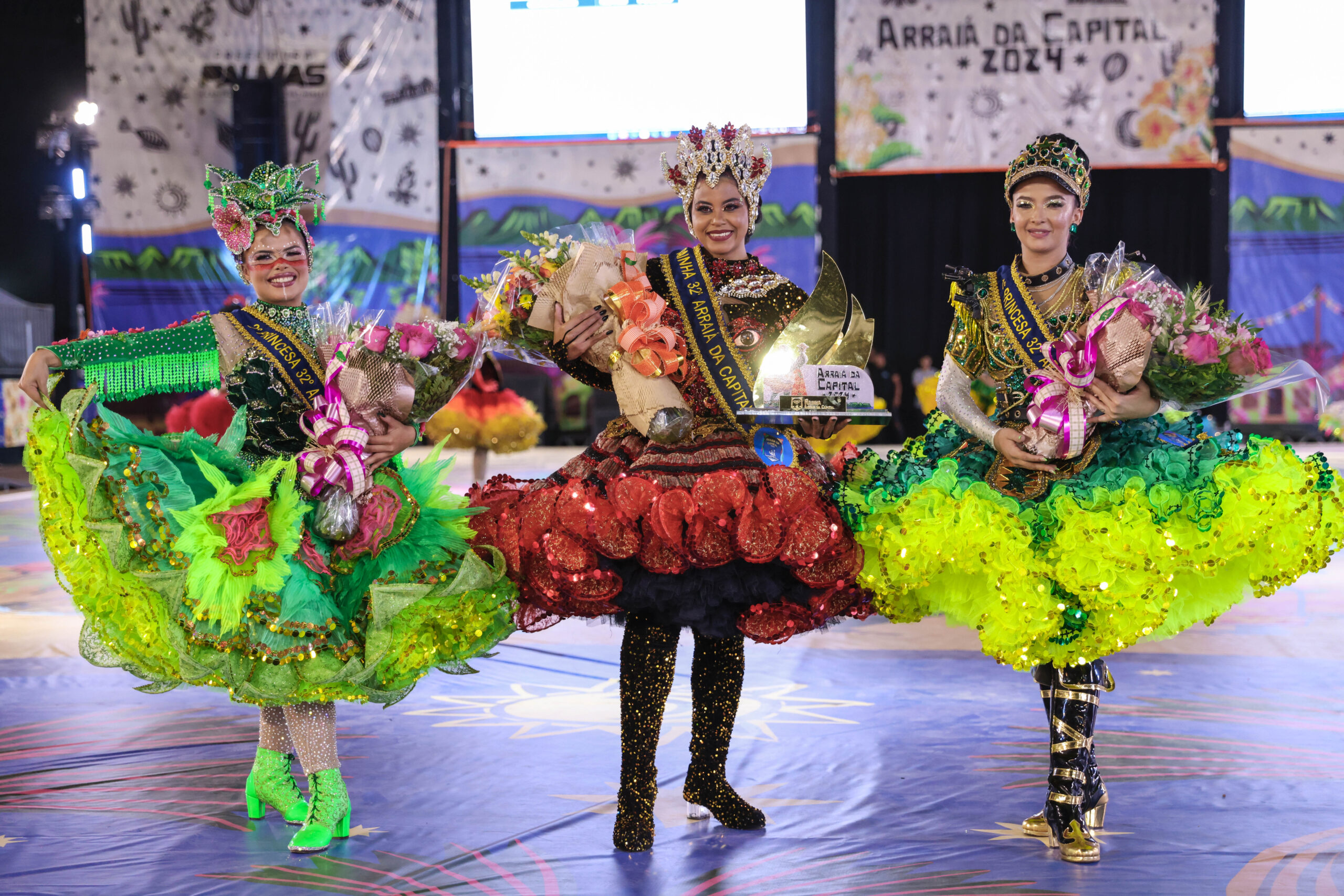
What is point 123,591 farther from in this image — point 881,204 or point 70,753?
point 881,204

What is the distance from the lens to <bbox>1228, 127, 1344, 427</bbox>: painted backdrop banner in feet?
40.5

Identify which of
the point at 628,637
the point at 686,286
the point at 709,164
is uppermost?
the point at 709,164

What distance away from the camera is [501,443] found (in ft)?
31.2

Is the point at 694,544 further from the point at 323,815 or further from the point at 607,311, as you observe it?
the point at 323,815

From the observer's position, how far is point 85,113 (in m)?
12.3

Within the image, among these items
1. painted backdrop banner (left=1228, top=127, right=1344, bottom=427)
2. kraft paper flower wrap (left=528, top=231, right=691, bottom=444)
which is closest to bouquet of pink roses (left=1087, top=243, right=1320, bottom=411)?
kraft paper flower wrap (left=528, top=231, right=691, bottom=444)

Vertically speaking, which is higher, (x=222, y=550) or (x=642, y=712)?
(x=222, y=550)

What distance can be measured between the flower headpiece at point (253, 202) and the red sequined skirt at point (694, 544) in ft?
3.00

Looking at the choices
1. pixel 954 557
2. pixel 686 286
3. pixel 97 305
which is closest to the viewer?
pixel 954 557

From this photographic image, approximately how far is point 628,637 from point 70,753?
1.69m

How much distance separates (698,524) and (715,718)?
59cm

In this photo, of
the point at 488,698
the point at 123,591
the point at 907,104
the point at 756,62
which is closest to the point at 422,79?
the point at 756,62

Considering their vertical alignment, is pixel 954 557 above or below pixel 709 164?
below

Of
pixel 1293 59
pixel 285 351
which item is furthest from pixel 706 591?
pixel 1293 59
